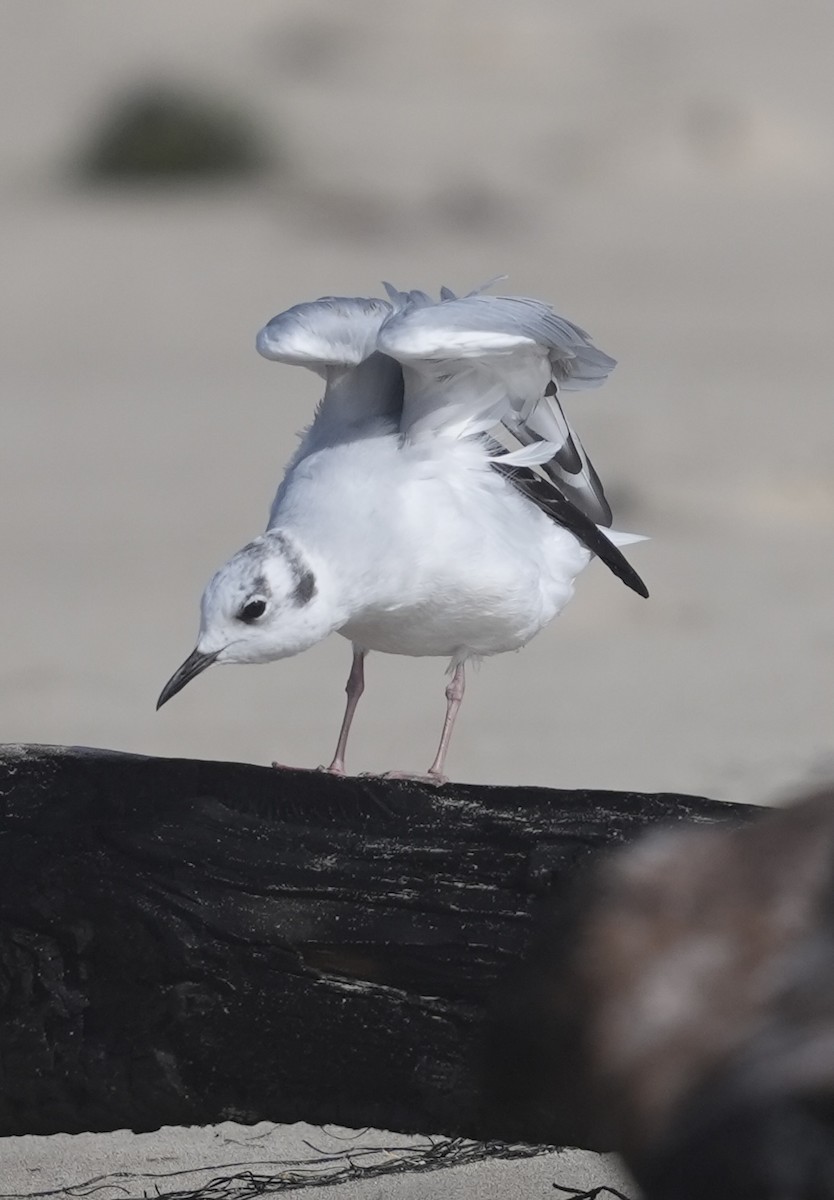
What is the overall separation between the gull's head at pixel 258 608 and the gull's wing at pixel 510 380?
0.42 metres

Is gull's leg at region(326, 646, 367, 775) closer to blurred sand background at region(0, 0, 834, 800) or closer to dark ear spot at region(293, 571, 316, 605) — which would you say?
dark ear spot at region(293, 571, 316, 605)

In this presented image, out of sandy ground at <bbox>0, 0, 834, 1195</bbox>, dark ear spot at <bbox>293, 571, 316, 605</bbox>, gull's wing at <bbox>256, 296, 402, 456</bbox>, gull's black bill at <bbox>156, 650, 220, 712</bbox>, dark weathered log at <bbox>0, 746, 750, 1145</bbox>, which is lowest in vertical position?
dark weathered log at <bbox>0, 746, 750, 1145</bbox>

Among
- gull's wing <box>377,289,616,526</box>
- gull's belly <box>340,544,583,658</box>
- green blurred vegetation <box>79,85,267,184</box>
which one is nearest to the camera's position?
gull's wing <box>377,289,616,526</box>

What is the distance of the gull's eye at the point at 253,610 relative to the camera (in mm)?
3373

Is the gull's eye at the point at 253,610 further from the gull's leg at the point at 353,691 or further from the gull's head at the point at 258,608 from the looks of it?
the gull's leg at the point at 353,691

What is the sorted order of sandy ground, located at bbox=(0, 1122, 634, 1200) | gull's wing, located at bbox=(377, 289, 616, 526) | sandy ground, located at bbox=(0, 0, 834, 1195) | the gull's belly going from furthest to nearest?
sandy ground, located at bbox=(0, 0, 834, 1195) → the gull's belly → gull's wing, located at bbox=(377, 289, 616, 526) → sandy ground, located at bbox=(0, 1122, 634, 1200)

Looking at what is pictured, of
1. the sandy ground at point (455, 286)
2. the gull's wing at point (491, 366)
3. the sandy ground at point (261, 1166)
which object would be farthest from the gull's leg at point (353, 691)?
the sandy ground at point (455, 286)

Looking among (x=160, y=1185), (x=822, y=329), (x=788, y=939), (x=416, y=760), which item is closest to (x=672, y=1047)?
(x=788, y=939)

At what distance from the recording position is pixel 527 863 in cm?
262

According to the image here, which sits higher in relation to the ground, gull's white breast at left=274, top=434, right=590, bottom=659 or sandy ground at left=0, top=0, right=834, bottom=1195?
sandy ground at left=0, top=0, right=834, bottom=1195

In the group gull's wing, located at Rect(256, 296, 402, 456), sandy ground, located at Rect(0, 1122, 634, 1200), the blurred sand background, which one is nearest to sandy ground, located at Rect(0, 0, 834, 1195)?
the blurred sand background

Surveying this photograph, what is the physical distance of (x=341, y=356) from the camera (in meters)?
3.71

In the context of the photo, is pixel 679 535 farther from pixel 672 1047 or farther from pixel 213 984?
pixel 672 1047

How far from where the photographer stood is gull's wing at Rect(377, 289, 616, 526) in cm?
349
